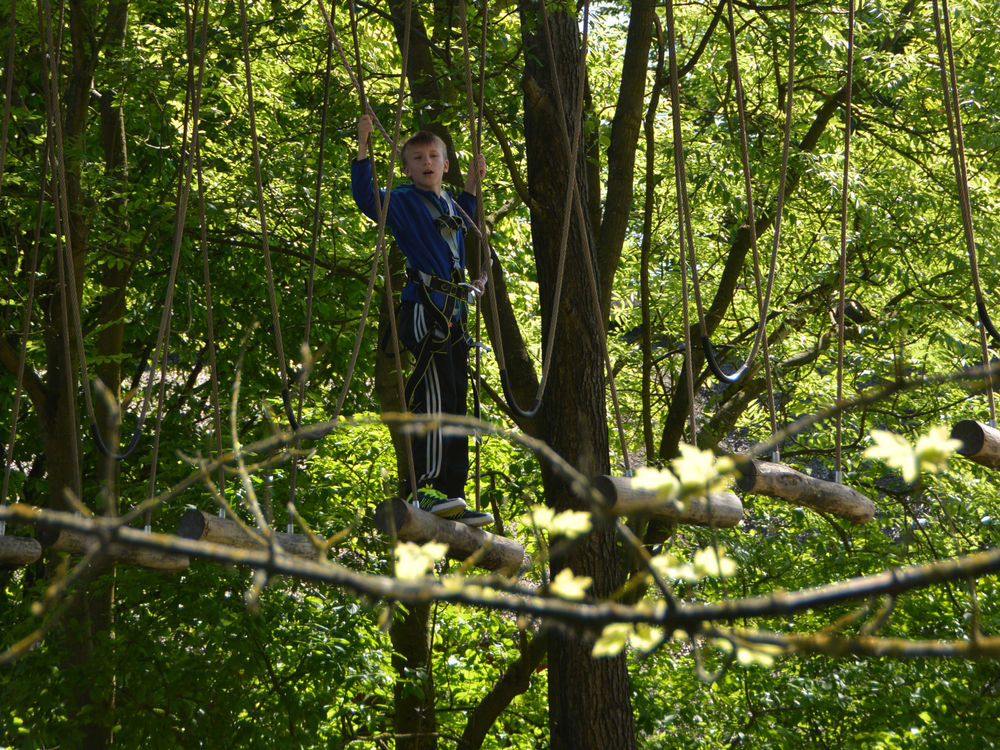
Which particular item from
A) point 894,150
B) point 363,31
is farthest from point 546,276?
point 894,150

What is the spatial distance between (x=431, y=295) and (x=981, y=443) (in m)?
1.80

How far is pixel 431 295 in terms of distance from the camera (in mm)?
3887

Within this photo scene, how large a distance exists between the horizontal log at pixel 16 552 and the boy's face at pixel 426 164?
5.74ft

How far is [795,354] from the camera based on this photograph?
7.95 metres

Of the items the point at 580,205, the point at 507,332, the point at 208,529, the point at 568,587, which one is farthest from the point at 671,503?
the point at 507,332

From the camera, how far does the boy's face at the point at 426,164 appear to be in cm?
391

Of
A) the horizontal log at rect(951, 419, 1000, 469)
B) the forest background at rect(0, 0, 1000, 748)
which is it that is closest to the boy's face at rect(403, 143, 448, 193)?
the forest background at rect(0, 0, 1000, 748)

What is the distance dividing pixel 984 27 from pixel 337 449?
4786 millimetres

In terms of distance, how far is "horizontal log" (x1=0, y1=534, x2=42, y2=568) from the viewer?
2949 millimetres

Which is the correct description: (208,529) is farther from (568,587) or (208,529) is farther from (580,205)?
(580,205)

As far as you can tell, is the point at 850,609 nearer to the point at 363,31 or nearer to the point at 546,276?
the point at 546,276

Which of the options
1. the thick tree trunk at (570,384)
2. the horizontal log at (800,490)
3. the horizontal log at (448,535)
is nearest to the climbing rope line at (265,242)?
the horizontal log at (448,535)

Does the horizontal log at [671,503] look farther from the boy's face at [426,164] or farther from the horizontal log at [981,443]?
the boy's face at [426,164]

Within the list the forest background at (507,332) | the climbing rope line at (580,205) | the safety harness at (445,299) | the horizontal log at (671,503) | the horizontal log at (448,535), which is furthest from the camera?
the forest background at (507,332)
